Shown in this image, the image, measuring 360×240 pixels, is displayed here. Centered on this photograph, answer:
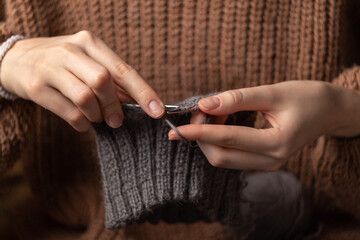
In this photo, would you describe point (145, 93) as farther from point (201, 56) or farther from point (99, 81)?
point (201, 56)

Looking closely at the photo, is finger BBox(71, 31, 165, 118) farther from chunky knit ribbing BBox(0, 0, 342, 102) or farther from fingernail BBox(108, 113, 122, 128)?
chunky knit ribbing BBox(0, 0, 342, 102)

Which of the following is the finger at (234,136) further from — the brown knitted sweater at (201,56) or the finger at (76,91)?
the brown knitted sweater at (201,56)

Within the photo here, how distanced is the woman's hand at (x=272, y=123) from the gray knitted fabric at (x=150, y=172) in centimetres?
5

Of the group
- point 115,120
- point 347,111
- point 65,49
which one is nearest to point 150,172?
point 115,120

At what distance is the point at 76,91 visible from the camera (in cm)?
47

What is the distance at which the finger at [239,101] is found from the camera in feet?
1.54

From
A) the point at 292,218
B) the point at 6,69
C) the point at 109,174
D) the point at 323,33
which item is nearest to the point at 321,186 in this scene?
the point at 292,218

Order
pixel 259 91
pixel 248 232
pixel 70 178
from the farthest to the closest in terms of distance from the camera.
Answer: pixel 70 178
pixel 248 232
pixel 259 91

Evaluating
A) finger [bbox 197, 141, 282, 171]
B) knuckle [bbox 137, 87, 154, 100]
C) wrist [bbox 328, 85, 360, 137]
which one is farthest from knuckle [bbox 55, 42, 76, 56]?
wrist [bbox 328, 85, 360, 137]

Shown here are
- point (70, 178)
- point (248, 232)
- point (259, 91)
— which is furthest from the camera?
point (70, 178)

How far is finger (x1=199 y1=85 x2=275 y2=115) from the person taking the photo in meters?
0.47

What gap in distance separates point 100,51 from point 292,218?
Answer: 0.50 metres

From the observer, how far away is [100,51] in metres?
0.51

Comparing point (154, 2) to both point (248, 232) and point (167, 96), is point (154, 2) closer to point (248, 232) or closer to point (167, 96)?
point (167, 96)
